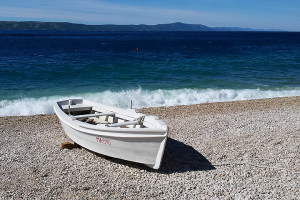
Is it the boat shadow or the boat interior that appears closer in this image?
the boat shadow

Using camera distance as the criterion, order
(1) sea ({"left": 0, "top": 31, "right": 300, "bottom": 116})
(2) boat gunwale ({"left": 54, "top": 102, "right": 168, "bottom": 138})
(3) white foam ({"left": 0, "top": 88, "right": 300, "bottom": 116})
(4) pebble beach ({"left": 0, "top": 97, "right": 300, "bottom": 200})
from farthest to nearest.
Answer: (1) sea ({"left": 0, "top": 31, "right": 300, "bottom": 116})
(3) white foam ({"left": 0, "top": 88, "right": 300, "bottom": 116})
(2) boat gunwale ({"left": 54, "top": 102, "right": 168, "bottom": 138})
(4) pebble beach ({"left": 0, "top": 97, "right": 300, "bottom": 200})

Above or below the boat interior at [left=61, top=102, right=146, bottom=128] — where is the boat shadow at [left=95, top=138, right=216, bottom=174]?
below

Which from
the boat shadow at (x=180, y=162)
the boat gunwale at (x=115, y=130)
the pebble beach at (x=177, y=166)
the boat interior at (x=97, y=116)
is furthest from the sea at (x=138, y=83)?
A: the boat shadow at (x=180, y=162)

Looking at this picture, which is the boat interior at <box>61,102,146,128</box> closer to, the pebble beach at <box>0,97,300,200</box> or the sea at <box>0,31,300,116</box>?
the pebble beach at <box>0,97,300,200</box>

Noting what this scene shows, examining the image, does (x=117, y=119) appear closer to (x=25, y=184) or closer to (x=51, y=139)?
(x=51, y=139)

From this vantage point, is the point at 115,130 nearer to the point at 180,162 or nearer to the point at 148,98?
the point at 180,162

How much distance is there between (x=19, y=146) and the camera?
9453 millimetres

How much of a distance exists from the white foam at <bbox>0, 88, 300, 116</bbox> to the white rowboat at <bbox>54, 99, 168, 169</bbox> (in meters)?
6.77

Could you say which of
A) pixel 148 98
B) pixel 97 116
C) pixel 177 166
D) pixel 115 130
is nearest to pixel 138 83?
pixel 148 98

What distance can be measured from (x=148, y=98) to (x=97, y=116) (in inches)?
331

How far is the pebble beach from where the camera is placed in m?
6.62

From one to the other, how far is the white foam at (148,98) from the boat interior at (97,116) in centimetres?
525

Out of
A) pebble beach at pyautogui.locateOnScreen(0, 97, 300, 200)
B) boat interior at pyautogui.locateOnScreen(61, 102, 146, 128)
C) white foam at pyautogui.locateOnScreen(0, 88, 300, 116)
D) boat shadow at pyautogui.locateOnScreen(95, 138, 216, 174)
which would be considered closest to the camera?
pebble beach at pyautogui.locateOnScreen(0, 97, 300, 200)

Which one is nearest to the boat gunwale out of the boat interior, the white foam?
the boat interior
